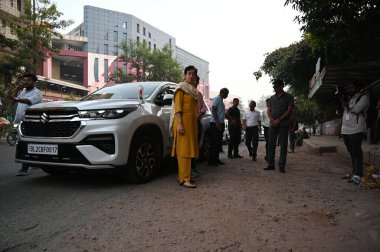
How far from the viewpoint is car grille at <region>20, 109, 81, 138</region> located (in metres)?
4.21

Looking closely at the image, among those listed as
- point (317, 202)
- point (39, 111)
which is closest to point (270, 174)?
point (317, 202)

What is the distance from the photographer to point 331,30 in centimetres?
768

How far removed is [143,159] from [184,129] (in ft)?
2.67

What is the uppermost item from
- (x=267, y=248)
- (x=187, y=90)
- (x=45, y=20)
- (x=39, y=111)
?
(x=45, y=20)

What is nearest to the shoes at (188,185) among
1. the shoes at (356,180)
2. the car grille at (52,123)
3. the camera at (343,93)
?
the car grille at (52,123)

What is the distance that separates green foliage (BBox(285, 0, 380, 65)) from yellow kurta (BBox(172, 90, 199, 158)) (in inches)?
148

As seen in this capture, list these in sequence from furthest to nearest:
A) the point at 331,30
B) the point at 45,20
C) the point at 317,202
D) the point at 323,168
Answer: the point at 45,20
the point at 331,30
the point at 323,168
the point at 317,202

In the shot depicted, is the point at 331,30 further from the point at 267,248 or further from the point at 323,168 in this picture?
the point at 267,248

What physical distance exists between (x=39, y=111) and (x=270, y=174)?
4.11 metres

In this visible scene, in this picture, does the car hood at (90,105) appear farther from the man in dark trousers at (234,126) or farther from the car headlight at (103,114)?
the man in dark trousers at (234,126)

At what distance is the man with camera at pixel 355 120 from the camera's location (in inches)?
188

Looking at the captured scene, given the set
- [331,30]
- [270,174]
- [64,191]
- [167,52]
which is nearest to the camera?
[64,191]

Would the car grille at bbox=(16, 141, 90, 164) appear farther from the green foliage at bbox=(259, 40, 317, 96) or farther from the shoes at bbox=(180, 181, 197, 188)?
the green foliage at bbox=(259, 40, 317, 96)

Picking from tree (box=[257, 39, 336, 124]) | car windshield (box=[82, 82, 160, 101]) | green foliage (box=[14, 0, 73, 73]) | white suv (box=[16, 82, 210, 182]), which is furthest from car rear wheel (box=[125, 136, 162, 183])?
green foliage (box=[14, 0, 73, 73])
